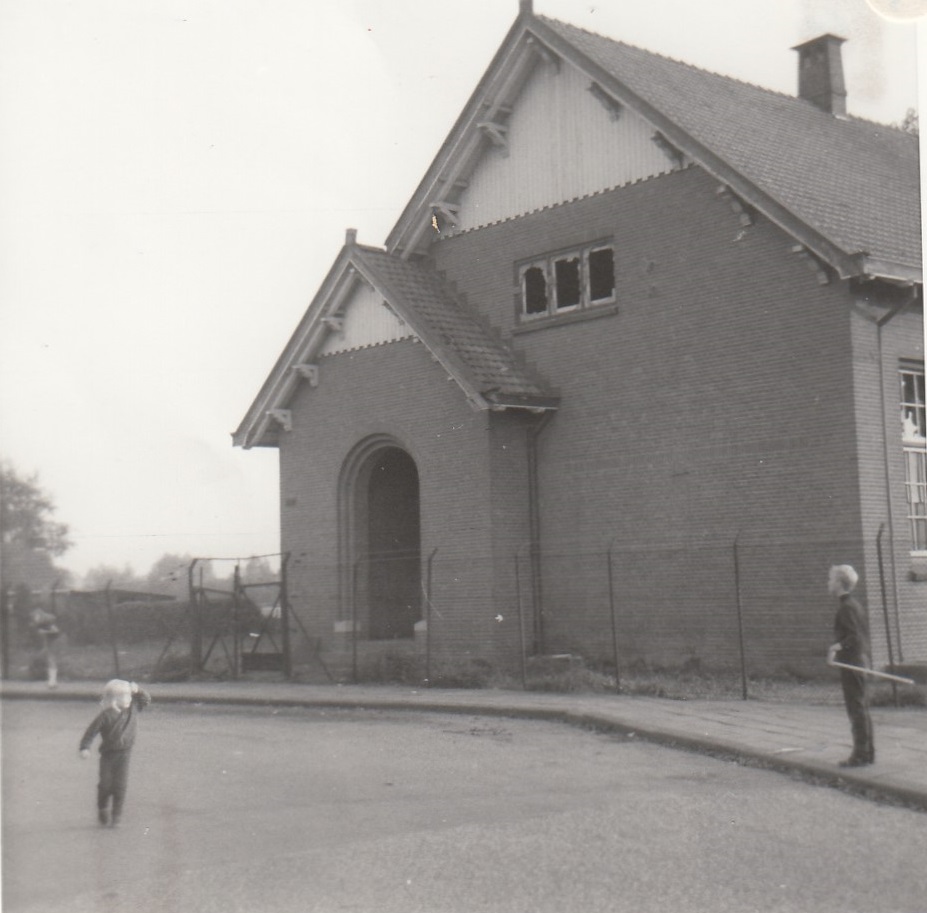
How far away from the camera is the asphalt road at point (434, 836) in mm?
6559

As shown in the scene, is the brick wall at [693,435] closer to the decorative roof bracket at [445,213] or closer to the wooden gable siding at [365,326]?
the decorative roof bracket at [445,213]

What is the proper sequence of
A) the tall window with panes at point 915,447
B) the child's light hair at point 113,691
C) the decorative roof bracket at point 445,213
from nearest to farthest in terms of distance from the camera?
the child's light hair at point 113,691 < the tall window with panes at point 915,447 < the decorative roof bracket at point 445,213

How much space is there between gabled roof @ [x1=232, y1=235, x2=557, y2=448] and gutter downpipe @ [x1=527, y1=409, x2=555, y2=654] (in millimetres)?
469

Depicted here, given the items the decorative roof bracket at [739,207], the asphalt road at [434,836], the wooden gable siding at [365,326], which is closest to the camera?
the asphalt road at [434,836]

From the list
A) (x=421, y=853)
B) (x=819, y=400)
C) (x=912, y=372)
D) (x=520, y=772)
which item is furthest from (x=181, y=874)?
(x=912, y=372)

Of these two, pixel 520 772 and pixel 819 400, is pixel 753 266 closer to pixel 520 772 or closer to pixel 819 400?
pixel 819 400

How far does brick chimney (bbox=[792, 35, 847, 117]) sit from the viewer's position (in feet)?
69.9

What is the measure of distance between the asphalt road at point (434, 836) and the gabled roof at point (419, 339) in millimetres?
7930

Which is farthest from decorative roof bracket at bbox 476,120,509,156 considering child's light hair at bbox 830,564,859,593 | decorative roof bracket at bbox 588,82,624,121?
child's light hair at bbox 830,564,859,593

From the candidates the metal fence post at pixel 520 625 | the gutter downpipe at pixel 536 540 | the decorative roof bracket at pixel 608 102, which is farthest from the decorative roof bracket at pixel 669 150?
the metal fence post at pixel 520 625

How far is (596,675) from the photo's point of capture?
15.8 m

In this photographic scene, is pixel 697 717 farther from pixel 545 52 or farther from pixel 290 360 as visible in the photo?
pixel 545 52

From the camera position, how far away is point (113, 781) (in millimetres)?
7645

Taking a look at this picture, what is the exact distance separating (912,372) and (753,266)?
2398mm
